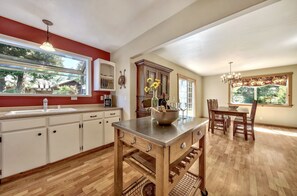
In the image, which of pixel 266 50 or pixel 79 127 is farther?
pixel 266 50

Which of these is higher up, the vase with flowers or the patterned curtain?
the patterned curtain

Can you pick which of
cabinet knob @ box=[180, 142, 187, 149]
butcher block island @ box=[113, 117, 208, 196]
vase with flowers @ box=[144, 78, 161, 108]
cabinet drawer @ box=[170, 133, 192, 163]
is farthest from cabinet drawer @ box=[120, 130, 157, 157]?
vase with flowers @ box=[144, 78, 161, 108]

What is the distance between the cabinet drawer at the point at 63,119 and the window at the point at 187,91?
12.1 feet

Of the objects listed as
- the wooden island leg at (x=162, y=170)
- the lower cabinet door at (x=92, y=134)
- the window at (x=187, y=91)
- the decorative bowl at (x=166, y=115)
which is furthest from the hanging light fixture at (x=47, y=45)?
the window at (x=187, y=91)

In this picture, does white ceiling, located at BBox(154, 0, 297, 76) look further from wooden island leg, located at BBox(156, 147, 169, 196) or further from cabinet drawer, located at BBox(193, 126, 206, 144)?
wooden island leg, located at BBox(156, 147, 169, 196)

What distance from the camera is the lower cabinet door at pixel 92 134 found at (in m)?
2.38

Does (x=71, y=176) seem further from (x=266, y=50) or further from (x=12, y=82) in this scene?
(x=266, y=50)

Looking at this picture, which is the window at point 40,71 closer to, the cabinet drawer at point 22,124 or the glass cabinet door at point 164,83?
the cabinet drawer at point 22,124

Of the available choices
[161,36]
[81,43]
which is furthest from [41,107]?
[161,36]

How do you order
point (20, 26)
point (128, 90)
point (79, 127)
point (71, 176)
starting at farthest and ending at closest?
point (128, 90) < point (79, 127) < point (20, 26) < point (71, 176)

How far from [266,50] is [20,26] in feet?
18.1

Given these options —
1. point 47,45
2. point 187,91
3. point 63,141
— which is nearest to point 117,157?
point 63,141

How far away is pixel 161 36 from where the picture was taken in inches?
83.2

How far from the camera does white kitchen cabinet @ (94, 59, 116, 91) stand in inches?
115
